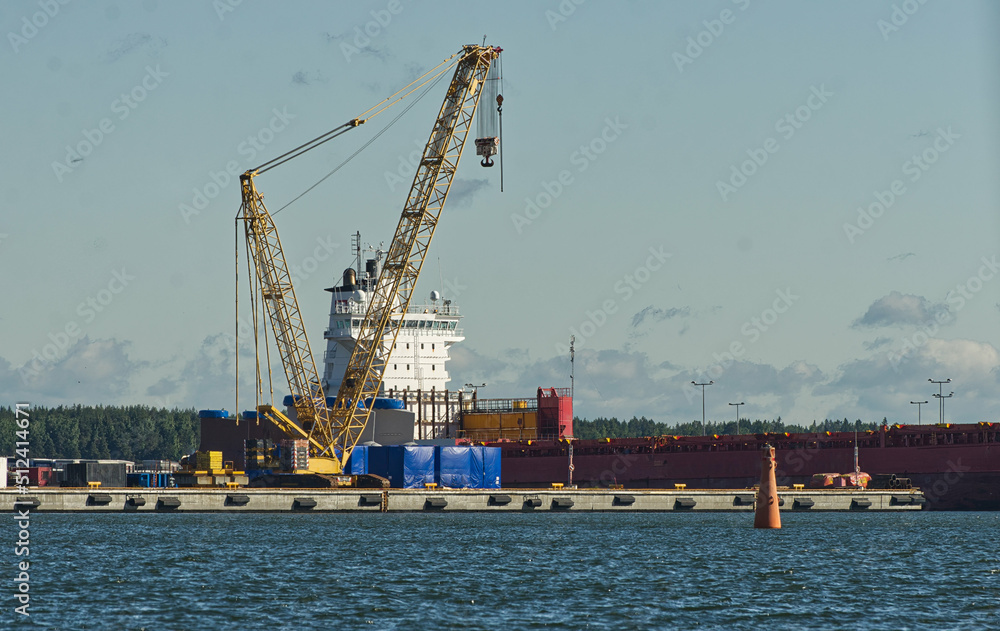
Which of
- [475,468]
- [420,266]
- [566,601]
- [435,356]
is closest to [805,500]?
[475,468]

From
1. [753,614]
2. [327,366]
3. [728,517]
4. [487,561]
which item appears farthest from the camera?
[327,366]

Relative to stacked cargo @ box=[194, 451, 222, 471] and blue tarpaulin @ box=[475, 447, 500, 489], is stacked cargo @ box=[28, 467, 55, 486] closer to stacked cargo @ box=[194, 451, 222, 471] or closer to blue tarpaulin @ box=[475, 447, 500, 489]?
stacked cargo @ box=[194, 451, 222, 471]

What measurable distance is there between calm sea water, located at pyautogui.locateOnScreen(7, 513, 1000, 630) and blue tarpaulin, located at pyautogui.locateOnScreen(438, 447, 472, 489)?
19350 millimetres

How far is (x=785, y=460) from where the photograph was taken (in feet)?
305

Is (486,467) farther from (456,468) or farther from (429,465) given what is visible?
(429,465)

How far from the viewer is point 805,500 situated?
8038 centimetres

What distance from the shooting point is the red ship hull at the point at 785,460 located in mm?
83688

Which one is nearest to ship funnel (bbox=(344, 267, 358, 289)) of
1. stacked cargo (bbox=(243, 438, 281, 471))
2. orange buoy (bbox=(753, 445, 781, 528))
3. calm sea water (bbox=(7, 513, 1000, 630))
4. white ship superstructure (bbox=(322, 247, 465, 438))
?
white ship superstructure (bbox=(322, 247, 465, 438))

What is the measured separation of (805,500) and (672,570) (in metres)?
38.1

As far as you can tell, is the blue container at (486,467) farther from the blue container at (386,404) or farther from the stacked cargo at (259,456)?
the stacked cargo at (259,456)

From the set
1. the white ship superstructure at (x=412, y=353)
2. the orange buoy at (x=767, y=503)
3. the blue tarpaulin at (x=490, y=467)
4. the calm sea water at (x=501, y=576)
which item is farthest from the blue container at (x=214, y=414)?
the orange buoy at (x=767, y=503)

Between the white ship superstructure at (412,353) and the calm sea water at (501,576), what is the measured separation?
37.8m

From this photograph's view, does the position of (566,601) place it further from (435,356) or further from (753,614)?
(435,356)

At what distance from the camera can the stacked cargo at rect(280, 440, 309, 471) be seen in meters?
83.6
